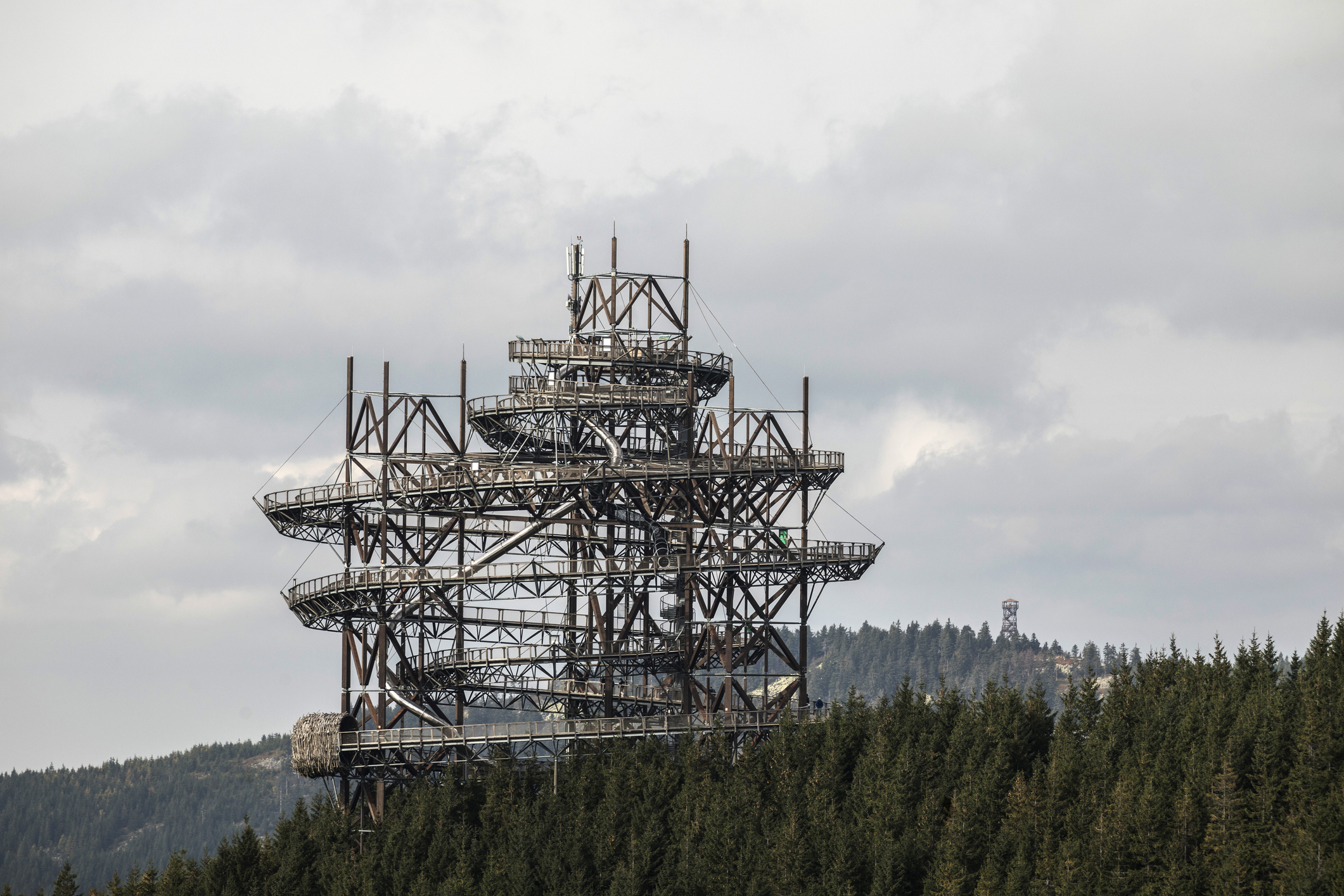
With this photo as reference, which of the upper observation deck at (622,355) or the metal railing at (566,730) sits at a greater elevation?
the upper observation deck at (622,355)

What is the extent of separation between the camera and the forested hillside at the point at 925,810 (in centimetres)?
7494

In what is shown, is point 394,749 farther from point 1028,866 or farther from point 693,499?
point 1028,866

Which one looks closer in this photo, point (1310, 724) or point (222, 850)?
point (1310, 724)

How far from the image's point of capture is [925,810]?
82688 mm

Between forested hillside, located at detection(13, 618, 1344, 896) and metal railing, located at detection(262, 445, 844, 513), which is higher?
metal railing, located at detection(262, 445, 844, 513)

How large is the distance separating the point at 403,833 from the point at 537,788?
7903 mm

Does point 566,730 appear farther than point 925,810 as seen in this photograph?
Yes

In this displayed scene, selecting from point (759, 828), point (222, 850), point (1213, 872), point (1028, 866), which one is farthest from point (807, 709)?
point (222, 850)

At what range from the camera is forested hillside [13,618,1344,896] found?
7494 cm

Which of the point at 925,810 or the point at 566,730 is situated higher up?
the point at 566,730

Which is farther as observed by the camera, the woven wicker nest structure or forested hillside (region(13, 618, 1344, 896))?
the woven wicker nest structure

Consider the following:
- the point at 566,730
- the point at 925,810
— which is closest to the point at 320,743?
the point at 566,730

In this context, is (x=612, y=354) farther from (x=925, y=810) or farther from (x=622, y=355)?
(x=925, y=810)

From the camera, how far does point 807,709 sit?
94062 mm
